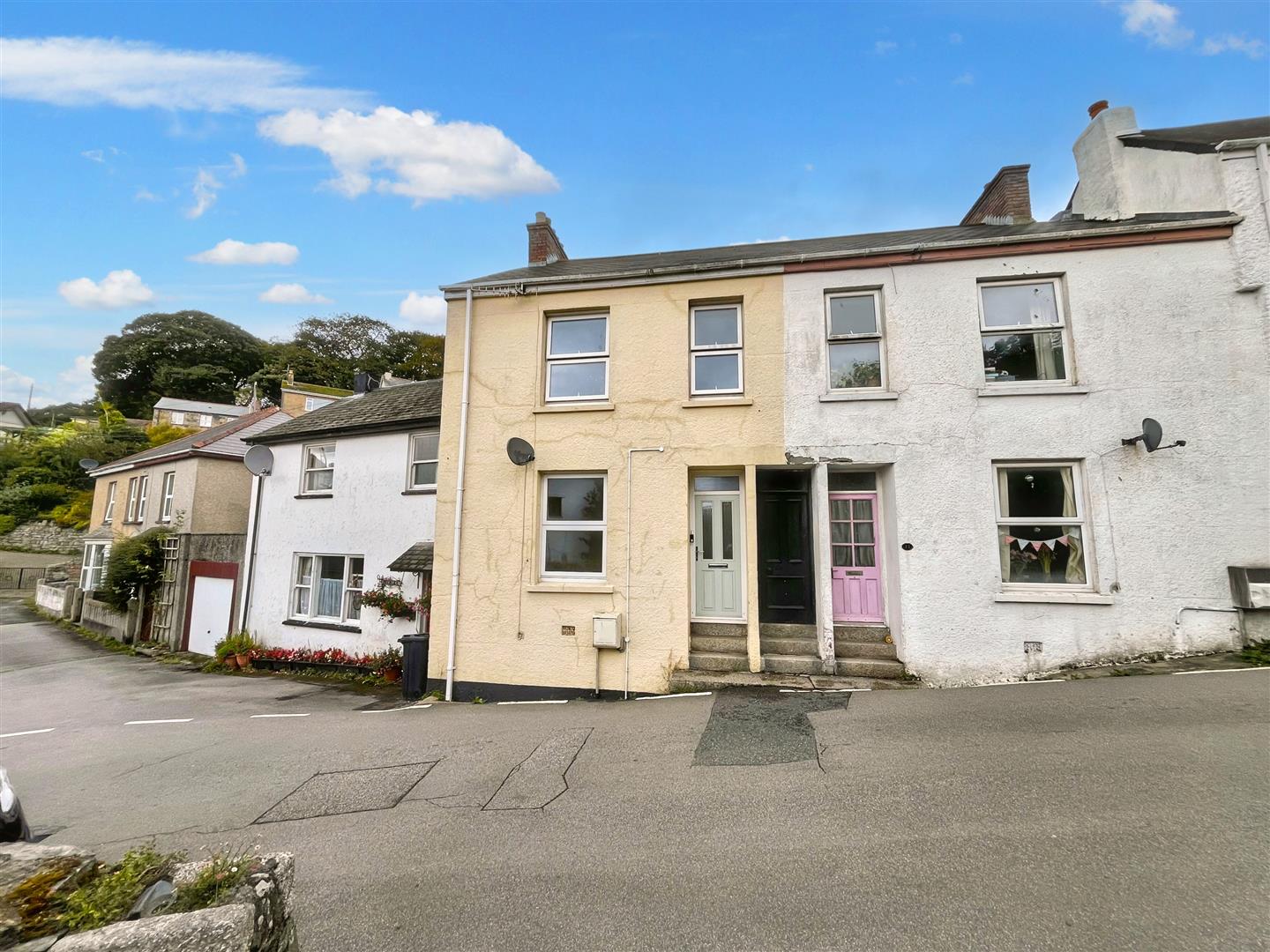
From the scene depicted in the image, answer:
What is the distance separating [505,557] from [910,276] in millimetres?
7012

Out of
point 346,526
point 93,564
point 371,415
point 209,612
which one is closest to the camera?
point 346,526

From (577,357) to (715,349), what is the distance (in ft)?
7.01

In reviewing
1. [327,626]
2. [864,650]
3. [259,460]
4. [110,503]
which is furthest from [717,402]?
[110,503]

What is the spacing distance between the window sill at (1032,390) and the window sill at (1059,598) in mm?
2532

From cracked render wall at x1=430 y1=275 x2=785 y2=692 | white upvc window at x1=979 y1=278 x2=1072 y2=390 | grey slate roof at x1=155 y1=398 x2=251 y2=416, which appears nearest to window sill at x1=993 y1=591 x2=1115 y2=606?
white upvc window at x1=979 y1=278 x2=1072 y2=390

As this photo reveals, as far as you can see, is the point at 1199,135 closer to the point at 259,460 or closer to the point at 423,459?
the point at 423,459

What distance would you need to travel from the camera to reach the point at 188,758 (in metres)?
6.22

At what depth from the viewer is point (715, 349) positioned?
26.0 ft

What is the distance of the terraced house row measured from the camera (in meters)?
6.59

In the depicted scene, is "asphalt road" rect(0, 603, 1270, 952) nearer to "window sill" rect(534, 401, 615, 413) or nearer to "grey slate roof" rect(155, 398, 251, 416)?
"window sill" rect(534, 401, 615, 413)

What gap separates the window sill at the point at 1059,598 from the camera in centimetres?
649

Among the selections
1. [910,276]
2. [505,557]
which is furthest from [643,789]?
[910,276]

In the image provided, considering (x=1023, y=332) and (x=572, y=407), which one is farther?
(x=572, y=407)

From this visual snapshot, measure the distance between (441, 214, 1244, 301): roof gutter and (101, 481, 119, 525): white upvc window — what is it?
2064cm
